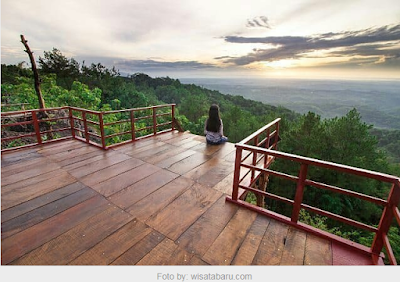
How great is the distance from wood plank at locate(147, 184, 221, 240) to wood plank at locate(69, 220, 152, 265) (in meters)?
0.15

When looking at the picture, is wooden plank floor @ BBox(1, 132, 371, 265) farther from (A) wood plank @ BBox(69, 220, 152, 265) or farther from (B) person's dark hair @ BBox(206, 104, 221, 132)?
(B) person's dark hair @ BBox(206, 104, 221, 132)

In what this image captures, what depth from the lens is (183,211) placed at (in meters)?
2.40

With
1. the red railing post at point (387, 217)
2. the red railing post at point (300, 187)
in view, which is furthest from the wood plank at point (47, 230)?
the red railing post at point (387, 217)

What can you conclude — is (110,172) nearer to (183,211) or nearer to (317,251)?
(183,211)

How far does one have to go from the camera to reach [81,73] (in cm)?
2148

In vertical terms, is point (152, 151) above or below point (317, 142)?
above

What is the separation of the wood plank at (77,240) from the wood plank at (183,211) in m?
0.41

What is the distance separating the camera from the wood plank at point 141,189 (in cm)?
257

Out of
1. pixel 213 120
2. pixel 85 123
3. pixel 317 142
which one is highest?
pixel 213 120

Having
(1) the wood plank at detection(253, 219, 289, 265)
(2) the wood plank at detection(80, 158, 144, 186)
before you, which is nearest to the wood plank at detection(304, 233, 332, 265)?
(1) the wood plank at detection(253, 219, 289, 265)

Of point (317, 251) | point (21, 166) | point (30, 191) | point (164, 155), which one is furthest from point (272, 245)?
point (21, 166)

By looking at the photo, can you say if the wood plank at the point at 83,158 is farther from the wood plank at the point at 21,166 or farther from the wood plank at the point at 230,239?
the wood plank at the point at 230,239

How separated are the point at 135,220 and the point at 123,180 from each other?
105 centimetres
